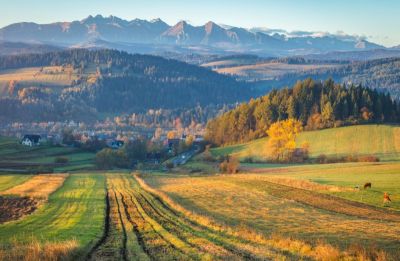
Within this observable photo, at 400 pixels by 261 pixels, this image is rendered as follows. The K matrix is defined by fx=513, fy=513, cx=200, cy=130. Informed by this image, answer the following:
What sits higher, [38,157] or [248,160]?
[248,160]

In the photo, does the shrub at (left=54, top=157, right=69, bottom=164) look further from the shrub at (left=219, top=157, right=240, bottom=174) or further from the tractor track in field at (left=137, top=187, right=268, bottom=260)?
the tractor track in field at (left=137, top=187, right=268, bottom=260)

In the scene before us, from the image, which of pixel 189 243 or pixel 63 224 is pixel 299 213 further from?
pixel 63 224

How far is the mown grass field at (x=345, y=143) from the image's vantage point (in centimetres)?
10794

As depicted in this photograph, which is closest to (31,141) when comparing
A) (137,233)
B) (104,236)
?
(137,233)

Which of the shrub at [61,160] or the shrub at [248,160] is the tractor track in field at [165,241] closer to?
the shrub at [248,160]

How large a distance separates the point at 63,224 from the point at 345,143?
305 feet

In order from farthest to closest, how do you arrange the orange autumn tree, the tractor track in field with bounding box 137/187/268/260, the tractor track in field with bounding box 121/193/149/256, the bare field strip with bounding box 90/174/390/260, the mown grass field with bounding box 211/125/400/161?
1. the orange autumn tree
2. the mown grass field with bounding box 211/125/400/161
3. the tractor track in field with bounding box 121/193/149/256
4. the tractor track in field with bounding box 137/187/268/260
5. the bare field strip with bounding box 90/174/390/260

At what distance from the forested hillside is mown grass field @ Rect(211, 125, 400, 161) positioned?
289 inches

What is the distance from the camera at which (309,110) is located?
144 meters

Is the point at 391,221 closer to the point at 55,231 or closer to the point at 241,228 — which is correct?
the point at 241,228

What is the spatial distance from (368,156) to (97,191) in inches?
2361

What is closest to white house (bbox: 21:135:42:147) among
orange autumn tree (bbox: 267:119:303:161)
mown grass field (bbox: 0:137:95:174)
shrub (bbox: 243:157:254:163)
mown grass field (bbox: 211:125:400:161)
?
mown grass field (bbox: 0:137:95:174)

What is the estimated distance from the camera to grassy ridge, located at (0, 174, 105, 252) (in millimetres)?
27247

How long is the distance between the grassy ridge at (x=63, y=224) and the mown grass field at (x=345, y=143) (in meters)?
70.0
